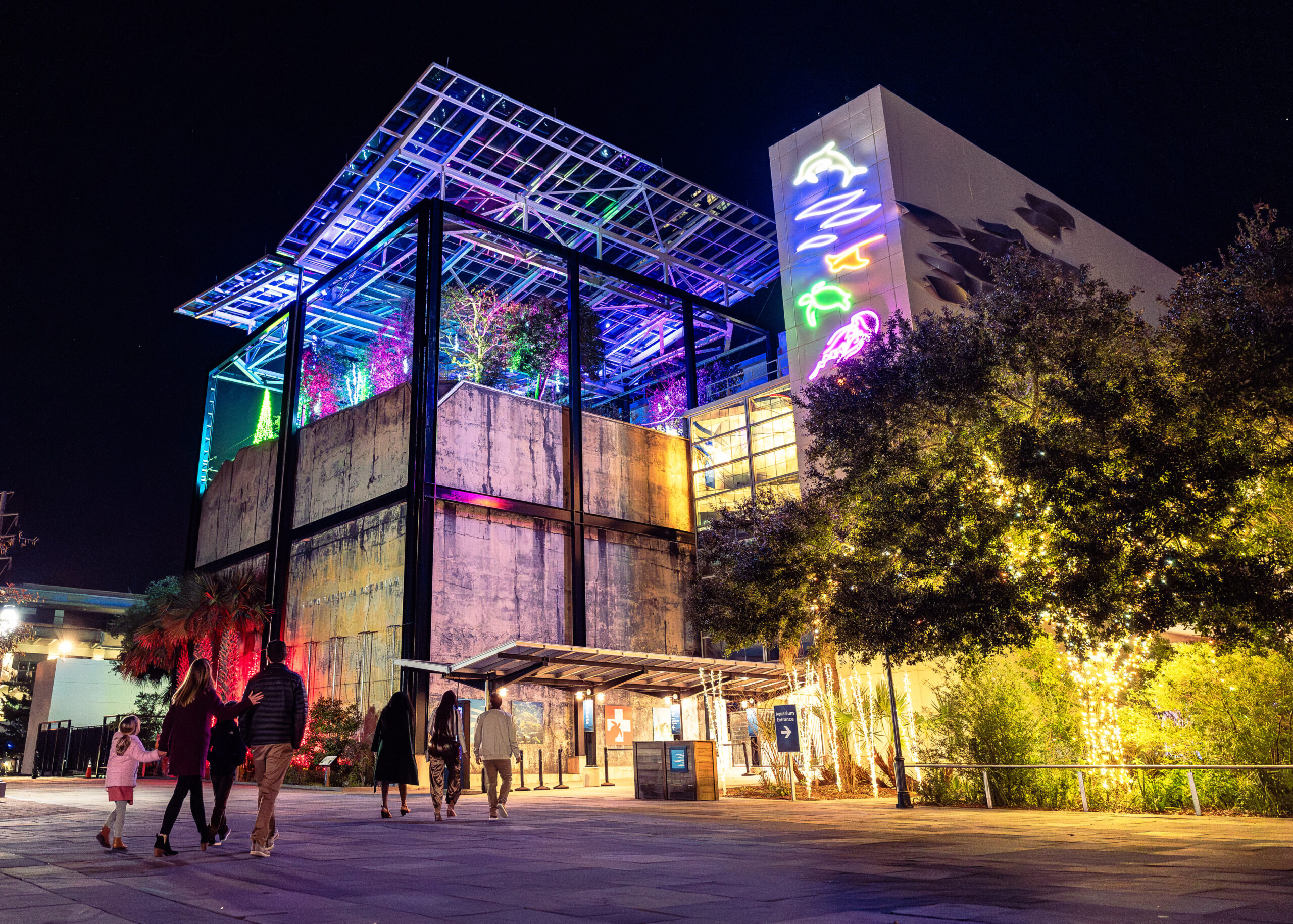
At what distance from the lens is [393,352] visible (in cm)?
3678

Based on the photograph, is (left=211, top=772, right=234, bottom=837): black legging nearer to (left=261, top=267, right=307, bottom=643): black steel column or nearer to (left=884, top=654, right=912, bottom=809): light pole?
(left=884, top=654, right=912, bottom=809): light pole

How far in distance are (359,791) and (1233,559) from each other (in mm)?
20148

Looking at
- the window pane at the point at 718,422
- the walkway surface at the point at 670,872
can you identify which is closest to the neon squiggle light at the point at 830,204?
the window pane at the point at 718,422

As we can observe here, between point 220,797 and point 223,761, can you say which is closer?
point 220,797

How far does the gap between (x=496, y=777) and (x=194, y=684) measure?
4988 millimetres

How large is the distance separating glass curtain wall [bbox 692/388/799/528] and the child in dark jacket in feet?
70.8

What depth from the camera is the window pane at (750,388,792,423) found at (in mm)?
31328

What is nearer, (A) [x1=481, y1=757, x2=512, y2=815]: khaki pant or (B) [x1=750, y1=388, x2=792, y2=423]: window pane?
(A) [x1=481, y1=757, x2=512, y2=815]: khaki pant

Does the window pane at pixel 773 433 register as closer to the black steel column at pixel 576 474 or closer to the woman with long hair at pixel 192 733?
the black steel column at pixel 576 474

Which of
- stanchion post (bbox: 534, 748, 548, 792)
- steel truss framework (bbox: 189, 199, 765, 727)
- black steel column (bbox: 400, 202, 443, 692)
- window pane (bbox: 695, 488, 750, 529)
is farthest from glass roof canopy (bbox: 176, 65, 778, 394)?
stanchion post (bbox: 534, 748, 548, 792)

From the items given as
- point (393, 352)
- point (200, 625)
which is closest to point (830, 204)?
point (393, 352)

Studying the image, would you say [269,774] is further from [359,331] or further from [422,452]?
[359,331]

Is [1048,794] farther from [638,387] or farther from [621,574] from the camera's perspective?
[638,387]

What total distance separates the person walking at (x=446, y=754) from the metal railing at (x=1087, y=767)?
7.14m
